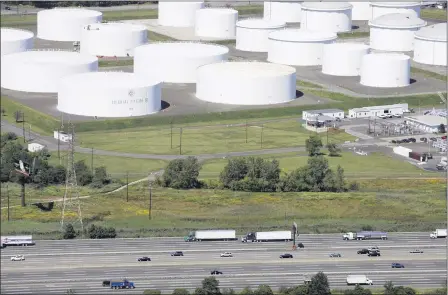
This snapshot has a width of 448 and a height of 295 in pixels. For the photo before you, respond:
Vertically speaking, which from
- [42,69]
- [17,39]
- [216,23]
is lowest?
[216,23]

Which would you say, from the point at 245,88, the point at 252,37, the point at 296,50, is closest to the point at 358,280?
the point at 245,88

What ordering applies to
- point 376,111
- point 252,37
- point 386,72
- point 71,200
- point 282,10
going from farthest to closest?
point 282,10 → point 252,37 → point 386,72 → point 376,111 → point 71,200

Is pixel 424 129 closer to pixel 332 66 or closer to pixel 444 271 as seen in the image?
pixel 332 66

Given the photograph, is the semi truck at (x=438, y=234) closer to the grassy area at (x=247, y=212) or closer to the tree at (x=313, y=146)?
the grassy area at (x=247, y=212)

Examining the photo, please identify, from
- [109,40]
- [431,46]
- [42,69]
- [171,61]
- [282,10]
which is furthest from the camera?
[282,10]

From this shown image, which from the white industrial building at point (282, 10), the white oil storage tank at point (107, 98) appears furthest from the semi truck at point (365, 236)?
the white industrial building at point (282, 10)

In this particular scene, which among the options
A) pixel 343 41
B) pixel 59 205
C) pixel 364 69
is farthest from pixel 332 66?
pixel 59 205

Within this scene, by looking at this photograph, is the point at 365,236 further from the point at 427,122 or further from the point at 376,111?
the point at 376,111

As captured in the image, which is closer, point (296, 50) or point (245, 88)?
point (245, 88)
